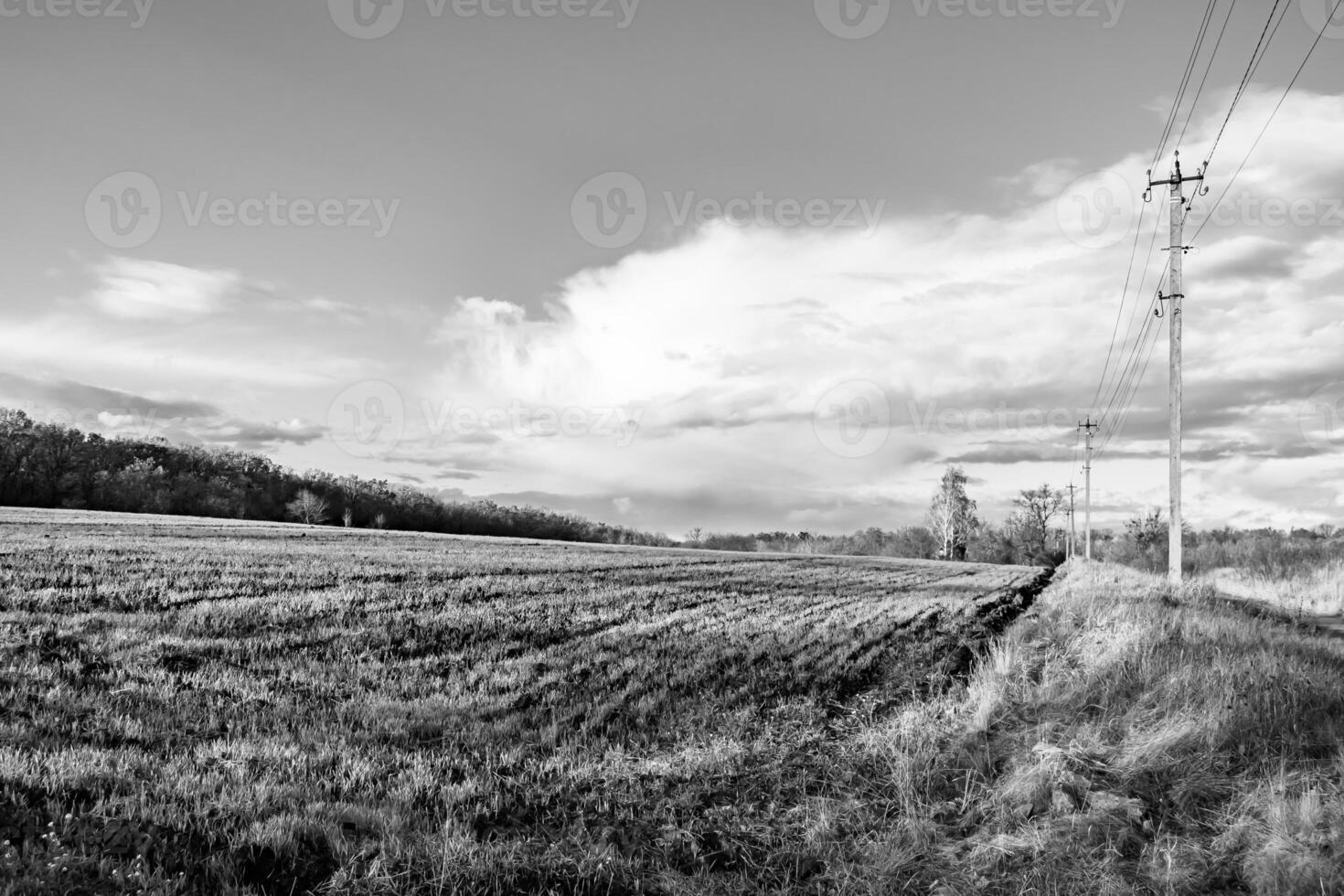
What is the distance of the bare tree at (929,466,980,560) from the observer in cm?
10356

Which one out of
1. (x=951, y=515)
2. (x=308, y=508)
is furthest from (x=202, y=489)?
(x=951, y=515)

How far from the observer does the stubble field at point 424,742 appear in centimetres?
487

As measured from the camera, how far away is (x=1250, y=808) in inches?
234

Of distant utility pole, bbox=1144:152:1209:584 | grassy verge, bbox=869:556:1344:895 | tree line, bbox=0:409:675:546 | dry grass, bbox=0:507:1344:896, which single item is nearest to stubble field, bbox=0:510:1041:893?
dry grass, bbox=0:507:1344:896

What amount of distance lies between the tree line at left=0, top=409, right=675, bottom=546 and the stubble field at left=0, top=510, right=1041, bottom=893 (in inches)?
3294

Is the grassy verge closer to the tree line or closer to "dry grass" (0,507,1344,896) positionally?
"dry grass" (0,507,1344,896)

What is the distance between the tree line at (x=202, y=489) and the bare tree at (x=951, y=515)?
172 ft

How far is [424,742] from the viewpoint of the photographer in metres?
7.34

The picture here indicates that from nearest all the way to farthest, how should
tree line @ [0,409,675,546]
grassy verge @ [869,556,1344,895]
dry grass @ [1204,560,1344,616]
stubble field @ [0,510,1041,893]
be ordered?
stubble field @ [0,510,1041,893], grassy verge @ [869,556,1344,895], dry grass @ [1204,560,1344,616], tree line @ [0,409,675,546]

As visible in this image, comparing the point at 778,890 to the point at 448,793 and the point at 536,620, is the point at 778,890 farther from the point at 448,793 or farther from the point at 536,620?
the point at 536,620

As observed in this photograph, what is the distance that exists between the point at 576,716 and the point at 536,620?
681cm

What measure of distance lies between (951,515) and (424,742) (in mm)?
104870

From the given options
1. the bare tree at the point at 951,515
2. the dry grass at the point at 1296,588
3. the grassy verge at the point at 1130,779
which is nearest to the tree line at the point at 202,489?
the bare tree at the point at 951,515

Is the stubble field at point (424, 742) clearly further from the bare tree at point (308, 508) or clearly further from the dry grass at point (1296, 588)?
the bare tree at point (308, 508)
